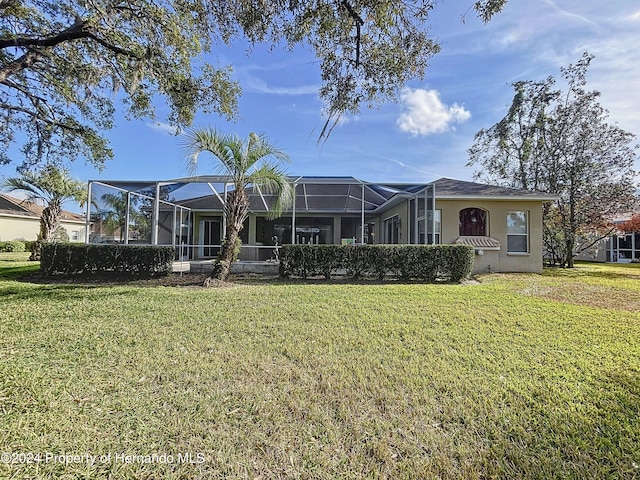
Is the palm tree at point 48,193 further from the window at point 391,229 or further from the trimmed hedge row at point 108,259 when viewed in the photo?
the window at point 391,229

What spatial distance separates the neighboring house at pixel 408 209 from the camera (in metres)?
Result: 10.9

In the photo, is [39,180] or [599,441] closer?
[599,441]

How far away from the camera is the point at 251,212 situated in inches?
653

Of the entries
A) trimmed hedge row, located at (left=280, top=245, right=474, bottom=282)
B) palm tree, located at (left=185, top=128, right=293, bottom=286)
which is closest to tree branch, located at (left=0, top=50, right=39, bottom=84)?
palm tree, located at (left=185, top=128, right=293, bottom=286)

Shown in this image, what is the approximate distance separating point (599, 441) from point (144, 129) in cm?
1223

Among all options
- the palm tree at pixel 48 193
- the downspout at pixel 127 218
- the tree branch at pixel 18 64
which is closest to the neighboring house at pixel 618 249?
the downspout at pixel 127 218

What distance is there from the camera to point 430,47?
17.0 ft

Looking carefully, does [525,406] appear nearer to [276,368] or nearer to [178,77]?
[276,368]

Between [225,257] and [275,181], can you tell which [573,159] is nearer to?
[275,181]

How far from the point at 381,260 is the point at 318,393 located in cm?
677

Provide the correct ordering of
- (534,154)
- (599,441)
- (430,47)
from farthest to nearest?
(534,154), (430,47), (599,441)

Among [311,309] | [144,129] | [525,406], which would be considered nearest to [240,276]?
[311,309]

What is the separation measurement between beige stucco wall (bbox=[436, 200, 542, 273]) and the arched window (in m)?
0.48

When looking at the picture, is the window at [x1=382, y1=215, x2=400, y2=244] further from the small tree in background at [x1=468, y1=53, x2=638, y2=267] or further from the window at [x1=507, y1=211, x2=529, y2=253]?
the small tree in background at [x1=468, y1=53, x2=638, y2=267]
